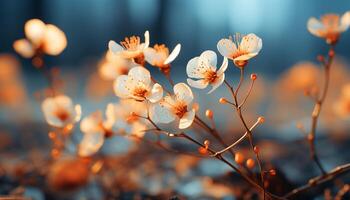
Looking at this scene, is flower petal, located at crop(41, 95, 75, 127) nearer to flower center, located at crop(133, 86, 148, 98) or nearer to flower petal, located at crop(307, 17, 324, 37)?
flower center, located at crop(133, 86, 148, 98)

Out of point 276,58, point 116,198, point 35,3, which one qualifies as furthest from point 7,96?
point 276,58

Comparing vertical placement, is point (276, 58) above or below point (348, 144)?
below

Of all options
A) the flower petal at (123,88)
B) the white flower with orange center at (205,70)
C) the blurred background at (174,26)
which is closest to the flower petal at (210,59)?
the white flower with orange center at (205,70)

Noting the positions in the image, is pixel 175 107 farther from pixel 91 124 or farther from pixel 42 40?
pixel 42 40

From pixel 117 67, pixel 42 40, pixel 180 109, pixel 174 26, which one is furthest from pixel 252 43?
pixel 174 26

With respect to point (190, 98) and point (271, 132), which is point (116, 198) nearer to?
point (190, 98)

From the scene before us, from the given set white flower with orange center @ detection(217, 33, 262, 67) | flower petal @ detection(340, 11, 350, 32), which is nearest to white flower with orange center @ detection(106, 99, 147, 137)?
white flower with orange center @ detection(217, 33, 262, 67)
